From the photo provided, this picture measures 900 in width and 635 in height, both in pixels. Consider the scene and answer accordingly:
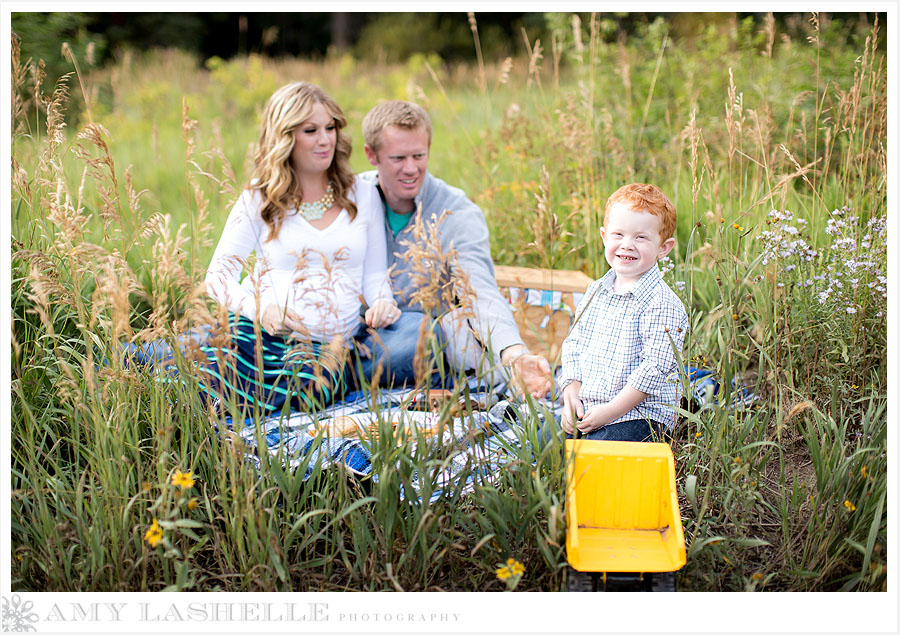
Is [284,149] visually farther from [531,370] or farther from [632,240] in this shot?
[632,240]

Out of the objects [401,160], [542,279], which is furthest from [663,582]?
[401,160]

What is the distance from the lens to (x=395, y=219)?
3.16 meters

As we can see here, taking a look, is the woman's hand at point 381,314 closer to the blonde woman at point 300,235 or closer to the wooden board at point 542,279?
the blonde woman at point 300,235

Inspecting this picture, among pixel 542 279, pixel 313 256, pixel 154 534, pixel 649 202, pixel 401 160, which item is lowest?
Answer: pixel 154 534

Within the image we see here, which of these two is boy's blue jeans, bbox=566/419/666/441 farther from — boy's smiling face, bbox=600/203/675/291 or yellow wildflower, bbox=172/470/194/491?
yellow wildflower, bbox=172/470/194/491

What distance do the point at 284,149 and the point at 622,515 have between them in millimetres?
1683

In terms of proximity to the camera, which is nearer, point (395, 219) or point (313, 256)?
point (313, 256)

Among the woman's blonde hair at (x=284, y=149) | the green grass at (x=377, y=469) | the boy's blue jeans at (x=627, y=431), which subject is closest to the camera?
the green grass at (x=377, y=469)

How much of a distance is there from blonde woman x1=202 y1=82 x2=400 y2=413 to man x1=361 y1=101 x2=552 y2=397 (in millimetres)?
105

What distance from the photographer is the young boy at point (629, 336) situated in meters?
1.95

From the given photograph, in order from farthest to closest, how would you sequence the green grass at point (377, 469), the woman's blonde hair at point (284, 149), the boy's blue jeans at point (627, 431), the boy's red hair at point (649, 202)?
the woman's blonde hair at point (284, 149) → the boy's blue jeans at point (627, 431) → the boy's red hair at point (649, 202) → the green grass at point (377, 469)

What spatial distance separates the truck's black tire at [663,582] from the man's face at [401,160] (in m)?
1.76

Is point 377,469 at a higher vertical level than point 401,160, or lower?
Result: lower

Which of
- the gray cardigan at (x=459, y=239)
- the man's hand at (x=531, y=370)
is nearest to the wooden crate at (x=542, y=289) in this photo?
the gray cardigan at (x=459, y=239)
